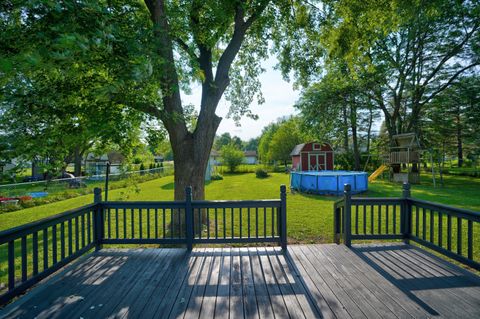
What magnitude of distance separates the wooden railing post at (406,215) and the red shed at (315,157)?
1936cm

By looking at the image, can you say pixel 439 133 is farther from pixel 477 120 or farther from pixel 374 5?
pixel 374 5

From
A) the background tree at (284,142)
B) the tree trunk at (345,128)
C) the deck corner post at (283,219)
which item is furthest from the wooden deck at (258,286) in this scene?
the background tree at (284,142)

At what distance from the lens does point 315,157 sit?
2383cm

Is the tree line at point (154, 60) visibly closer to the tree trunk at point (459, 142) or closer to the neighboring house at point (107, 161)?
the neighboring house at point (107, 161)

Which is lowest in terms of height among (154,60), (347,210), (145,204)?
(347,210)

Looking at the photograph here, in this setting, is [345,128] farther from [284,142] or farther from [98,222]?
[98,222]

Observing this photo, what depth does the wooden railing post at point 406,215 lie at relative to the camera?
4.38 meters

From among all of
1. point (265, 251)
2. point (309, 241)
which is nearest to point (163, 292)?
point (265, 251)

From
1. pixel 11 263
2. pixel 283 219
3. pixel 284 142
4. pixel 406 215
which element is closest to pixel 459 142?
pixel 284 142

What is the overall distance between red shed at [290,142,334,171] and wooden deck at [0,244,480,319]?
19.9 meters

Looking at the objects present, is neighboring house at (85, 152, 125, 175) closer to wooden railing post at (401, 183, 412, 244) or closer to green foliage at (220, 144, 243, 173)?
wooden railing post at (401, 183, 412, 244)

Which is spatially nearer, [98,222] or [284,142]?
[98,222]

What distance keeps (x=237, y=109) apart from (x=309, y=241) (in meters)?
4.58

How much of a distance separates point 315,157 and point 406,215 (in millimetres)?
19861
